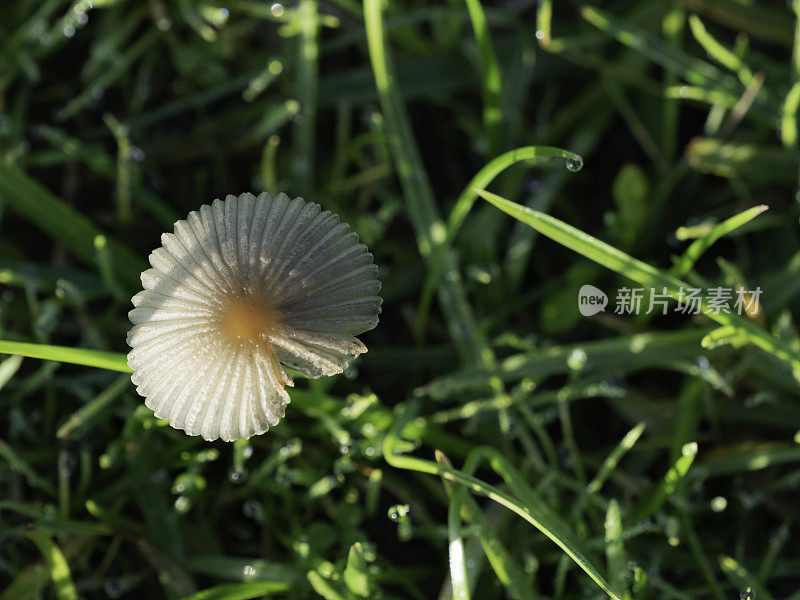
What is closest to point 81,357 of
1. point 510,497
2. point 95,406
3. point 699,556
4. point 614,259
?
point 95,406

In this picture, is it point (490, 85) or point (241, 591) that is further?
point (490, 85)

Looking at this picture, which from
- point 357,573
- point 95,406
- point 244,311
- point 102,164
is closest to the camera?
point 244,311

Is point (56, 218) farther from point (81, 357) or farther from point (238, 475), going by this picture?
point (238, 475)

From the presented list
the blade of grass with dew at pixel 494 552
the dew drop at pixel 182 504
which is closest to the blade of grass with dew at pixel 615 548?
the blade of grass with dew at pixel 494 552

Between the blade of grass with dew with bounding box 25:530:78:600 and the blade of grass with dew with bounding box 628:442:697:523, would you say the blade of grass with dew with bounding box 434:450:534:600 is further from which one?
the blade of grass with dew with bounding box 25:530:78:600

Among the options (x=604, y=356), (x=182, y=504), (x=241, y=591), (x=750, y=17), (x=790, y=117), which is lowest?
(x=241, y=591)

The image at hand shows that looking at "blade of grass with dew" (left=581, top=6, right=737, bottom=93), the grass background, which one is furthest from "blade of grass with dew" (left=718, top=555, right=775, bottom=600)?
"blade of grass with dew" (left=581, top=6, right=737, bottom=93)
